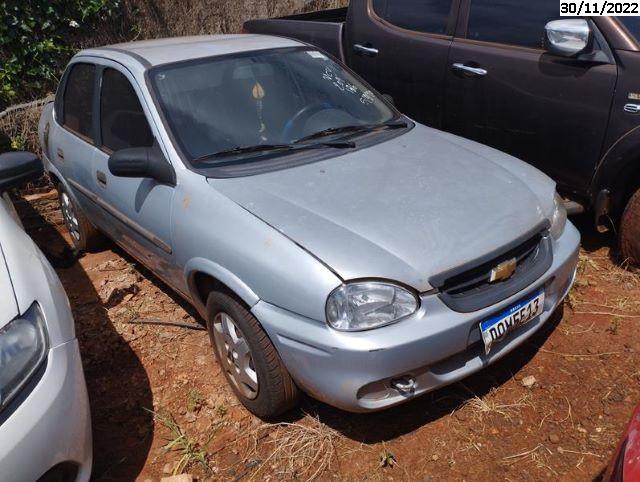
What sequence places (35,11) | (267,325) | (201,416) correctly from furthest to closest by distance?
(35,11)
(201,416)
(267,325)

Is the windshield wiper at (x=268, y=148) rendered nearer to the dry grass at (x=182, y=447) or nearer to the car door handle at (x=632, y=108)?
the dry grass at (x=182, y=447)

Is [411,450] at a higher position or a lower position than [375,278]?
lower

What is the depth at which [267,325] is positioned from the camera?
2424 mm

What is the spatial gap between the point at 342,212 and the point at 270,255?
1.26 ft

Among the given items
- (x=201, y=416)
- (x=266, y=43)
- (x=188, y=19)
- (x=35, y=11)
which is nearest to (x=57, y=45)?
(x=35, y=11)

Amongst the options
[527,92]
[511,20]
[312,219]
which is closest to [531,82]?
[527,92]

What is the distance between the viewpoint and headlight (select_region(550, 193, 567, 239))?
2.88 meters

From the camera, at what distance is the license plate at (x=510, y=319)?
2447 millimetres

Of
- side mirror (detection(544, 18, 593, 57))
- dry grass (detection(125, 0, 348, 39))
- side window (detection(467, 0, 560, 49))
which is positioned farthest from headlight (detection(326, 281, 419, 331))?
dry grass (detection(125, 0, 348, 39))

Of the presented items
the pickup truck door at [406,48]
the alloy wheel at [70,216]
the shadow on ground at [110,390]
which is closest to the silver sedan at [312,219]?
the shadow on ground at [110,390]

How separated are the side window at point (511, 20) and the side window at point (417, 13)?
10.0 inches

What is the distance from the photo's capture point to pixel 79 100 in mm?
4043

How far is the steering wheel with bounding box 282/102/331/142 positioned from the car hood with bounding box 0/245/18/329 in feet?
4.93

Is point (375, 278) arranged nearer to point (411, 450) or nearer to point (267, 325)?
point (267, 325)
